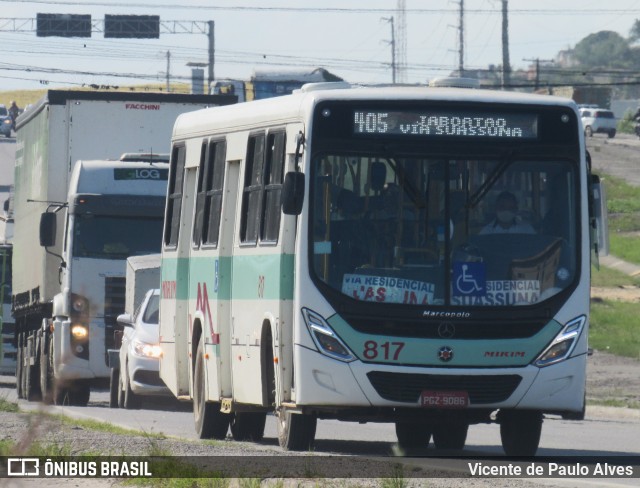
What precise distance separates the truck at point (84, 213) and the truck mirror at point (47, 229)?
15 millimetres

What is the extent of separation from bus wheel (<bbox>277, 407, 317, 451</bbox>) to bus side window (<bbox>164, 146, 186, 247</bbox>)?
153 inches

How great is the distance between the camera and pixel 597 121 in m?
93.9

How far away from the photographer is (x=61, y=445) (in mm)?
13336

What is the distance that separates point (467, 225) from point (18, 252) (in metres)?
19.3

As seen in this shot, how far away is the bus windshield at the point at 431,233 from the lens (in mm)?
13312

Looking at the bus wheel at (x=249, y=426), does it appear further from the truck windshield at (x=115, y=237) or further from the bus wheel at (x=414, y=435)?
the truck windshield at (x=115, y=237)

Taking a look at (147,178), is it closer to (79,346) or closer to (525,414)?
(79,346)

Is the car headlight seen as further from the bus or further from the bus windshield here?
the bus windshield

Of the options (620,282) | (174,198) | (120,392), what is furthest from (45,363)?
(620,282)

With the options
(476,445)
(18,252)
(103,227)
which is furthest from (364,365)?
(18,252)

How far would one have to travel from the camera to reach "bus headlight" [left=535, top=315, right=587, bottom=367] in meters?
13.4

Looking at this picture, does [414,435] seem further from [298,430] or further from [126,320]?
[126,320]

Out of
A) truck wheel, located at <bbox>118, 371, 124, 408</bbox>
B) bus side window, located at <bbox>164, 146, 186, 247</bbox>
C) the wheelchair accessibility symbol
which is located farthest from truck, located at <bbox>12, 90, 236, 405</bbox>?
the wheelchair accessibility symbol

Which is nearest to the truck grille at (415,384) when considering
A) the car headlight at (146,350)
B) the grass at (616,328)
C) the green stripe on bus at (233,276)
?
the green stripe on bus at (233,276)
